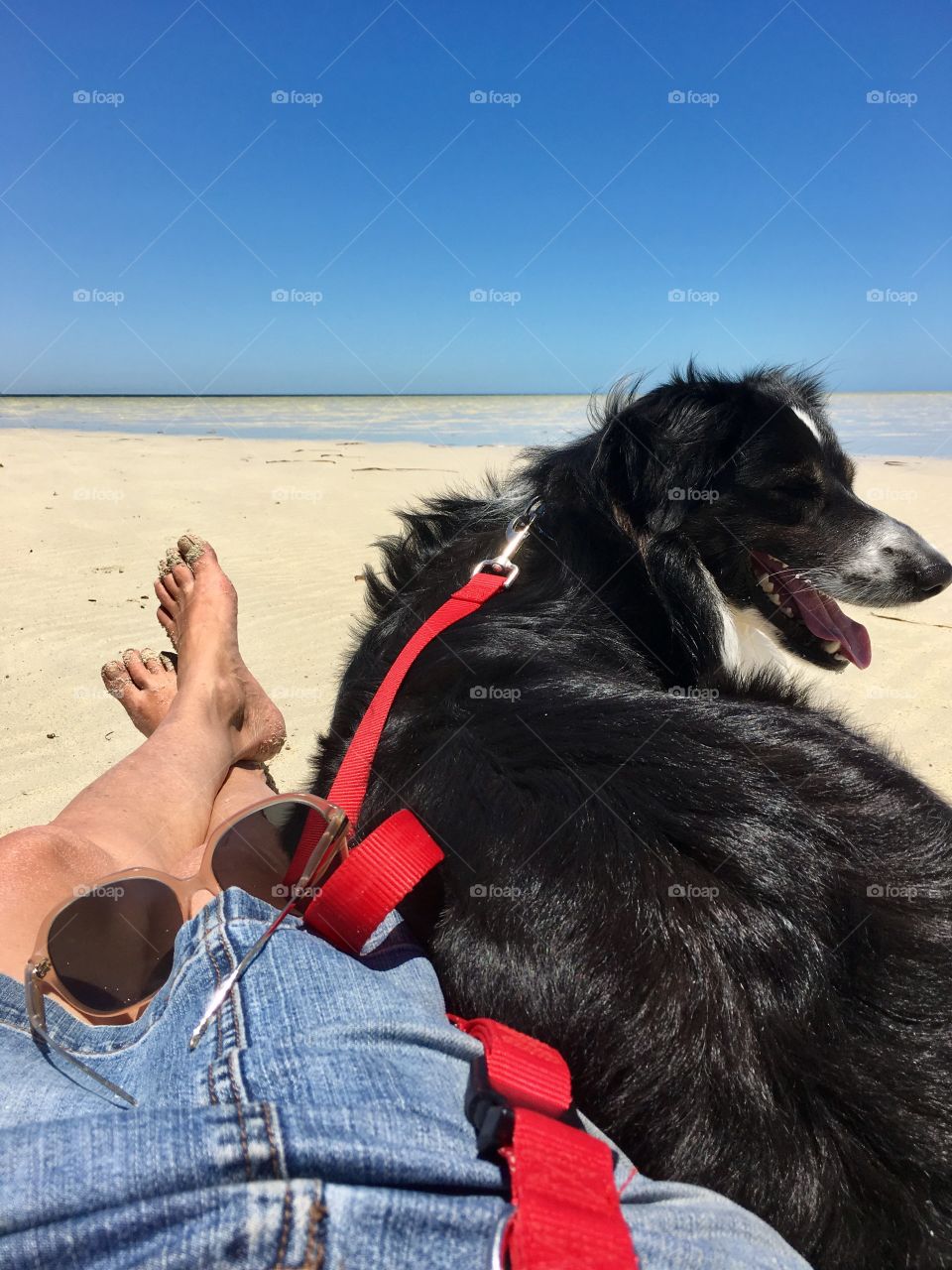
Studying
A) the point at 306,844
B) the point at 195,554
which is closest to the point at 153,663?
the point at 195,554

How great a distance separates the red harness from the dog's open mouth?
187cm

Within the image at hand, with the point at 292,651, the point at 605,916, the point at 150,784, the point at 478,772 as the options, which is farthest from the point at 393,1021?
the point at 292,651

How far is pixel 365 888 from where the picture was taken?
125 cm

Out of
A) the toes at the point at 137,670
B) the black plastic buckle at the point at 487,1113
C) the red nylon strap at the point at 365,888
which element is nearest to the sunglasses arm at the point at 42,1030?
the red nylon strap at the point at 365,888

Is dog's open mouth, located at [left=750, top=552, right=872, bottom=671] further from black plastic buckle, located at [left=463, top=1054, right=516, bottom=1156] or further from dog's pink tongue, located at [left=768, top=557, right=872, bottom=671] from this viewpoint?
black plastic buckle, located at [left=463, top=1054, right=516, bottom=1156]

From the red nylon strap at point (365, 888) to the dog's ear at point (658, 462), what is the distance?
1552 millimetres

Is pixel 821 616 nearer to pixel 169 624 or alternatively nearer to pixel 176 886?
pixel 176 886

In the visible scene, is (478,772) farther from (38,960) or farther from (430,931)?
(38,960)

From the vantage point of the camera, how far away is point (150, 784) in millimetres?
2236

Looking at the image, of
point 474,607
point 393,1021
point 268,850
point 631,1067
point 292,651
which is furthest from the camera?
point 292,651

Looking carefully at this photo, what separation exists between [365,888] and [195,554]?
2517mm

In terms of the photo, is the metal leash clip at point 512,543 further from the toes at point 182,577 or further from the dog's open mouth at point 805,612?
the toes at point 182,577

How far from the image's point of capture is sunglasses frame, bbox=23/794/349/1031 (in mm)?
1262

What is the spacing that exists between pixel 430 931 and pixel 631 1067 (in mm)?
371
